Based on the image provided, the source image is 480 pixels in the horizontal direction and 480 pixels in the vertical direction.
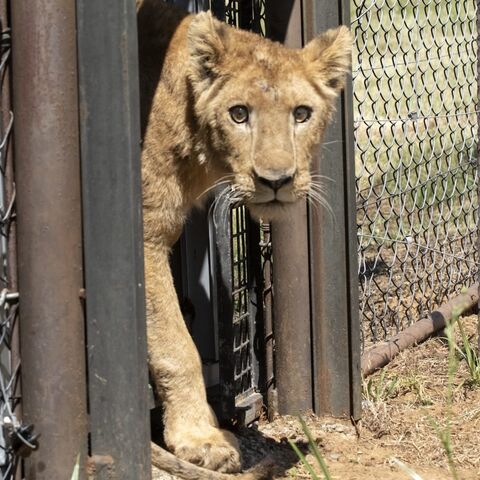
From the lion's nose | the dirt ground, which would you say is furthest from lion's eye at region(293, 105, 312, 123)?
the dirt ground

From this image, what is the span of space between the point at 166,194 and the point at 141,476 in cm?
128

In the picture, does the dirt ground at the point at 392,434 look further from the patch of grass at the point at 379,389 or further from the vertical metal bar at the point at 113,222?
the vertical metal bar at the point at 113,222

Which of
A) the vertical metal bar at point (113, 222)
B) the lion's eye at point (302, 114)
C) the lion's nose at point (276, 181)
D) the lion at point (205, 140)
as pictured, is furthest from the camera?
the lion's eye at point (302, 114)

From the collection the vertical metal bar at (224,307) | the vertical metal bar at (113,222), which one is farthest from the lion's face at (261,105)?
the vertical metal bar at (113,222)

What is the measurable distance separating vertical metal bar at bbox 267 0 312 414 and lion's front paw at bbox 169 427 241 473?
64 centimetres

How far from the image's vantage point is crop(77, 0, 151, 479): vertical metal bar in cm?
302

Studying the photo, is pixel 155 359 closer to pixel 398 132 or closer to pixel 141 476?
pixel 141 476

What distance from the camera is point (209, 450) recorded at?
4004 millimetres

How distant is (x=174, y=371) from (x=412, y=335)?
1954 mm

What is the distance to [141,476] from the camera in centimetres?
318

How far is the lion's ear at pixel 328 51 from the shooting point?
4320mm

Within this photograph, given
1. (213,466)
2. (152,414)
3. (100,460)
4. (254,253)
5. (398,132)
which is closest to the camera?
(100,460)

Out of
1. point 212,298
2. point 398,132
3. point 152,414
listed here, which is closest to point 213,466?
point 152,414

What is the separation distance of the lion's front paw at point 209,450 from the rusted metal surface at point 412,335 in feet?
4.15
